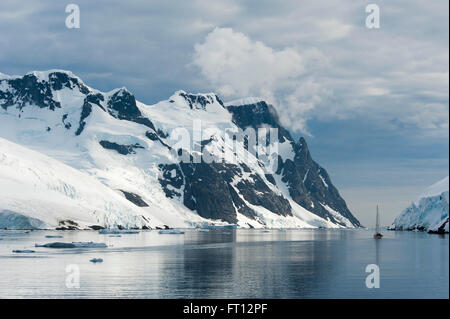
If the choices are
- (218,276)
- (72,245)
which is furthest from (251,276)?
(72,245)

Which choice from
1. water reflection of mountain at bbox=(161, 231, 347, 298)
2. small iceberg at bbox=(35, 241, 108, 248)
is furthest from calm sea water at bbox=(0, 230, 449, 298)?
small iceberg at bbox=(35, 241, 108, 248)

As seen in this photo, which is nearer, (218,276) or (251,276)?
(218,276)

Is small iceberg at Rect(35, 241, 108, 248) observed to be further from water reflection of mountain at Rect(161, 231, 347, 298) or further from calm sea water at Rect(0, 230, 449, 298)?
water reflection of mountain at Rect(161, 231, 347, 298)

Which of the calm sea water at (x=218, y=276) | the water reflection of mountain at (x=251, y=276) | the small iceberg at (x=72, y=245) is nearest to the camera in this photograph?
the calm sea water at (x=218, y=276)

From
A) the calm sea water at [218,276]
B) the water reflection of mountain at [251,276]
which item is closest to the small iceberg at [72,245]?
the calm sea water at [218,276]

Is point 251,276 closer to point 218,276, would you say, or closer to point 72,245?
point 218,276

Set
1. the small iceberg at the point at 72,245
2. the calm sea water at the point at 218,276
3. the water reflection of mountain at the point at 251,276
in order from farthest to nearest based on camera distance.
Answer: the small iceberg at the point at 72,245, the water reflection of mountain at the point at 251,276, the calm sea water at the point at 218,276

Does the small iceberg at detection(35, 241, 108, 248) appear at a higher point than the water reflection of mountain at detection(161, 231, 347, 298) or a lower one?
higher

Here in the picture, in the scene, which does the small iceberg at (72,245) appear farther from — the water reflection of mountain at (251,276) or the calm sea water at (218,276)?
the water reflection of mountain at (251,276)

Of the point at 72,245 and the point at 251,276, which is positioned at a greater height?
the point at 72,245
